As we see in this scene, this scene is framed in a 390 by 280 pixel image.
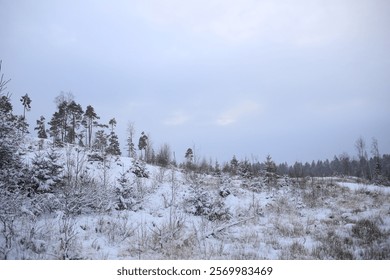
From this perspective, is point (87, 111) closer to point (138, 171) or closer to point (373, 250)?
point (138, 171)

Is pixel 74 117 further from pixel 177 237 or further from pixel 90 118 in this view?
pixel 177 237

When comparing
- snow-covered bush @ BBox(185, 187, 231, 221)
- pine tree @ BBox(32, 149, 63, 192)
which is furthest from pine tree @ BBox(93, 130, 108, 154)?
snow-covered bush @ BBox(185, 187, 231, 221)

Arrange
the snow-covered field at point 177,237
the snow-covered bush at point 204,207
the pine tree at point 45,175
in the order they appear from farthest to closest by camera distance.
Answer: the snow-covered bush at point 204,207 < the pine tree at point 45,175 < the snow-covered field at point 177,237

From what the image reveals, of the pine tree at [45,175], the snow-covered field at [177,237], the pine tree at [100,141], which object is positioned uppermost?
the pine tree at [100,141]

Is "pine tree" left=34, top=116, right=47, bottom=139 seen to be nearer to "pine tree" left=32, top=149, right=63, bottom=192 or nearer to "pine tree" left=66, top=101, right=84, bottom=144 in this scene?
"pine tree" left=66, top=101, right=84, bottom=144

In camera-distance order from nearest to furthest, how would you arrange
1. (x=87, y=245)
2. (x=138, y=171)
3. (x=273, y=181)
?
(x=87, y=245), (x=138, y=171), (x=273, y=181)

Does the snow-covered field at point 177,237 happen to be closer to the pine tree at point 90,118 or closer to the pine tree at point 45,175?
the pine tree at point 45,175

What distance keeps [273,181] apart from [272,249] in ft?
62.9

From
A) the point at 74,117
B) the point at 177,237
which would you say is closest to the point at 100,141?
the point at 74,117

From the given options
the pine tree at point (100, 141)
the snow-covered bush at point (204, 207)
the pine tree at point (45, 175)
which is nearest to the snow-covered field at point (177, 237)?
the snow-covered bush at point (204, 207)

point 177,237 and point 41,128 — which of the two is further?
point 41,128

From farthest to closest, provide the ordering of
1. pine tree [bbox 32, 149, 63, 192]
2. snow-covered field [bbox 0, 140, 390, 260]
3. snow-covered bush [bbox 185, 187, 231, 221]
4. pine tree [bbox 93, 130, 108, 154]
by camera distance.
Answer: pine tree [bbox 93, 130, 108, 154] → snow-covered bush [bbox 185, 187, 231, 221] → pine tree [bbox 32, 149, 63, 192] → snow-covered field [bbox 0, 140, 390, 260]
